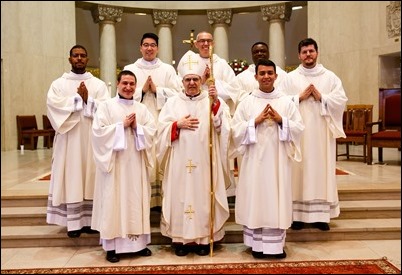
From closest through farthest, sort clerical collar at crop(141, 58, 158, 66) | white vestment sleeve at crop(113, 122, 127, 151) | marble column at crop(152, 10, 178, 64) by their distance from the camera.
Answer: white vestment sleeve at crop(113, 122, 127, 151) → clerical collar at crop(141, 58, 158, 66) → marble column at crop(152, 10, 178, 64)

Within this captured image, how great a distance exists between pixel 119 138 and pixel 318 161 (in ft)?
7.82

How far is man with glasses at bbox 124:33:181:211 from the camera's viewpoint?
5914mm

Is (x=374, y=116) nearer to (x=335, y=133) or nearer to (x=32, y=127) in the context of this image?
(x=335, y=133)

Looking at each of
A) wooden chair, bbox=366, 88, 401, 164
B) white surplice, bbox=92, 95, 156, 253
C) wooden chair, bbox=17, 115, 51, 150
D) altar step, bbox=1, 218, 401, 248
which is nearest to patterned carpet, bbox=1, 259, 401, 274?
white surplice, bbox=92, 95, 156, 253

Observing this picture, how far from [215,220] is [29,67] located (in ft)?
35.4

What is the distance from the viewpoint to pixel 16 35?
13758 mm

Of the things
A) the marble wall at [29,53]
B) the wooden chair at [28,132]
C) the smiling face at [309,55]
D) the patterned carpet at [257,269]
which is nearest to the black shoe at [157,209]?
the patterned carpet at [257,269]

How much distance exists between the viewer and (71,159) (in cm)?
560

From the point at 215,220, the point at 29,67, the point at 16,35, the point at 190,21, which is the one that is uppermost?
the point at 190,21

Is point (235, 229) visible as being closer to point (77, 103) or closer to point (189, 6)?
point (77, 103)

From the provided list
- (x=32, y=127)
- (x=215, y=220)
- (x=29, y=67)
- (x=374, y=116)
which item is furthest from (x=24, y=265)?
(x=374, y=116)

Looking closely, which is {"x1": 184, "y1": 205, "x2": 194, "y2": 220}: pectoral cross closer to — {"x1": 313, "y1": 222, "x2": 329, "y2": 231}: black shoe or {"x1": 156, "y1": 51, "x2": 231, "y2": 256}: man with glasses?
{"x1": 156, "y1": 51, "x2": 231, "y2": 256}: man with glasses

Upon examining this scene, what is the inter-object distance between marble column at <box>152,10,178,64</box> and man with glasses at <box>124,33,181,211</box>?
10.8 meters

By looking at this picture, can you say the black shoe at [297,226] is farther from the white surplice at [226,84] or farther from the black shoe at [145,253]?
the black shoe at [145,253]
